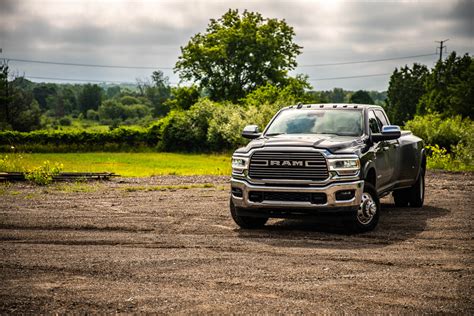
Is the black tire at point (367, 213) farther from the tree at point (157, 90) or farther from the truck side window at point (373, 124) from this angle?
the tree at point (157, 90)

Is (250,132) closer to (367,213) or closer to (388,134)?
(388,134)

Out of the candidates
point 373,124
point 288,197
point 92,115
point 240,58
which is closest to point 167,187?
point 373,124

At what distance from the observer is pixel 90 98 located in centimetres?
16462

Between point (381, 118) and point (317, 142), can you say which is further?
point (381, 118)

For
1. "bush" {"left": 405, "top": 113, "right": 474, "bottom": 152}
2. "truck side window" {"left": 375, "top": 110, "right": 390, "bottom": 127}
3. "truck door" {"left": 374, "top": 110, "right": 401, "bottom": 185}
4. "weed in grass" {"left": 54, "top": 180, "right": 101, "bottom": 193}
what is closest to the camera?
"truck door" {"left": 374, "top": 110, "right": 401, "bottom": 185}

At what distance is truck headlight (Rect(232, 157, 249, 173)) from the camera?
405 inches

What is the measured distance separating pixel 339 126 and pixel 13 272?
6.12 m

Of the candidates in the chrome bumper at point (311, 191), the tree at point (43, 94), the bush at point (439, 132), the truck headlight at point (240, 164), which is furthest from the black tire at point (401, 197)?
the tree at point (43, 94)

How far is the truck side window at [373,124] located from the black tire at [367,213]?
153 cm

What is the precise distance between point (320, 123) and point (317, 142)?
4.46 ft

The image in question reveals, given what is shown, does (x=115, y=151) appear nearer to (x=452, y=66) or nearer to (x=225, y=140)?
(x=225, y=140)

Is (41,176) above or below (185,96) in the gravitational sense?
below

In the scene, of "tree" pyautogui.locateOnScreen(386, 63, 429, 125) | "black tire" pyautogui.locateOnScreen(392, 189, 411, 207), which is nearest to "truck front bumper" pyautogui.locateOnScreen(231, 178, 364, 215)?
"black tire" pyautogui.locateOnScreen(392, 189, 411, 207)

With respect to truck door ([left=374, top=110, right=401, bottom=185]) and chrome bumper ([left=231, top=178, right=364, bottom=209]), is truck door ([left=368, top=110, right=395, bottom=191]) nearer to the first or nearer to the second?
truck door ([left=374, top=110, right=401, bottom=185])
